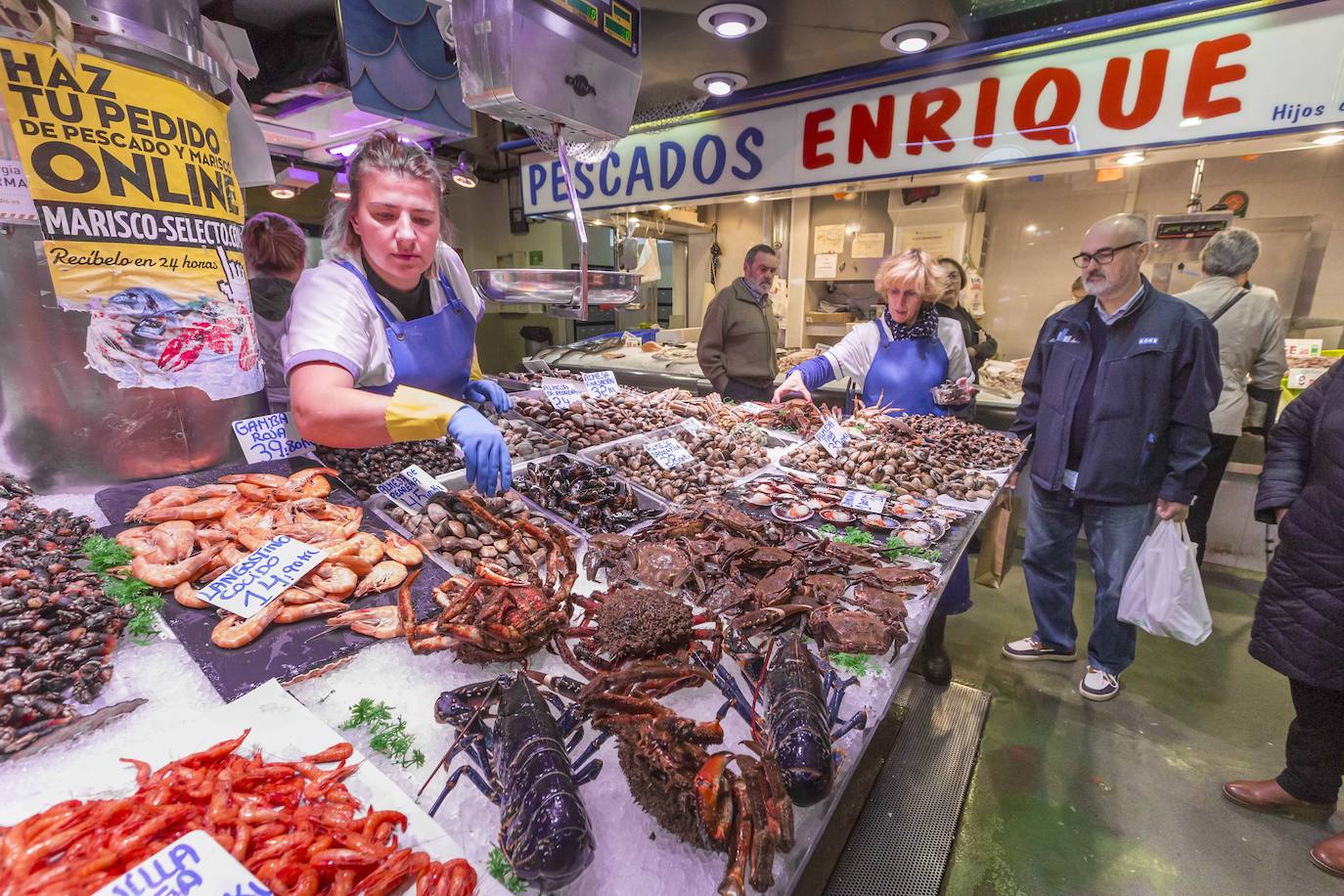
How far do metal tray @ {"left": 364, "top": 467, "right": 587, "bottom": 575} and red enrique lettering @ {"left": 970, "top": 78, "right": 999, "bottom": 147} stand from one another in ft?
10.8

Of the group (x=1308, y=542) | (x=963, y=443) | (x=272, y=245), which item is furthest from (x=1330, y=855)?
(x=272, y=245)

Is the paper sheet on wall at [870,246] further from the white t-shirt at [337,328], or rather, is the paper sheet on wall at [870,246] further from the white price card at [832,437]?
the white t-shirt at [337,328]

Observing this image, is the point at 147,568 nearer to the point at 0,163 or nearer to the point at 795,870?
the point at 0,163

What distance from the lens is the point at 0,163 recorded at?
5.12 feet

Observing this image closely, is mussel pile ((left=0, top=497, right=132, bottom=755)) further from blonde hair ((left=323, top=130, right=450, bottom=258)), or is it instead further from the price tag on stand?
blonde hair ((left=323, top=130, right=450, bottom=258))

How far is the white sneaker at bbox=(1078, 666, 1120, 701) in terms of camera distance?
130 inches

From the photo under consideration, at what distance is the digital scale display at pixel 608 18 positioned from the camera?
1892 millimetres

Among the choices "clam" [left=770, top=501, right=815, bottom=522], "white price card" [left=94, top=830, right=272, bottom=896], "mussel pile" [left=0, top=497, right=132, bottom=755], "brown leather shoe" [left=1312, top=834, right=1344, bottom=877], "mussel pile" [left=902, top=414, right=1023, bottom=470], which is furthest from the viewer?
"mussel pile" [left=902, top=414, right=1023, bottom=470]

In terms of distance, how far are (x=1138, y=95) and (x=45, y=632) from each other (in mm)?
4814

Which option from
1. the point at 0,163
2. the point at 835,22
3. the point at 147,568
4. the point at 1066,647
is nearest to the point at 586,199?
the point at 835,22

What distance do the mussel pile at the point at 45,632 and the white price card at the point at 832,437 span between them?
2.92m

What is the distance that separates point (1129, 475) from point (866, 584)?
2.14 m

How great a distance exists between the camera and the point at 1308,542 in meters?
2.17

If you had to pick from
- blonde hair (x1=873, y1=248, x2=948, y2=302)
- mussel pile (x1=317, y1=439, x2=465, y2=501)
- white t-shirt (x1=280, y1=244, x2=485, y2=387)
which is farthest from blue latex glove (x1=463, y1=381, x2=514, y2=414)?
blonde hair (x1=873, y1=248, x2=948, y2=302)
